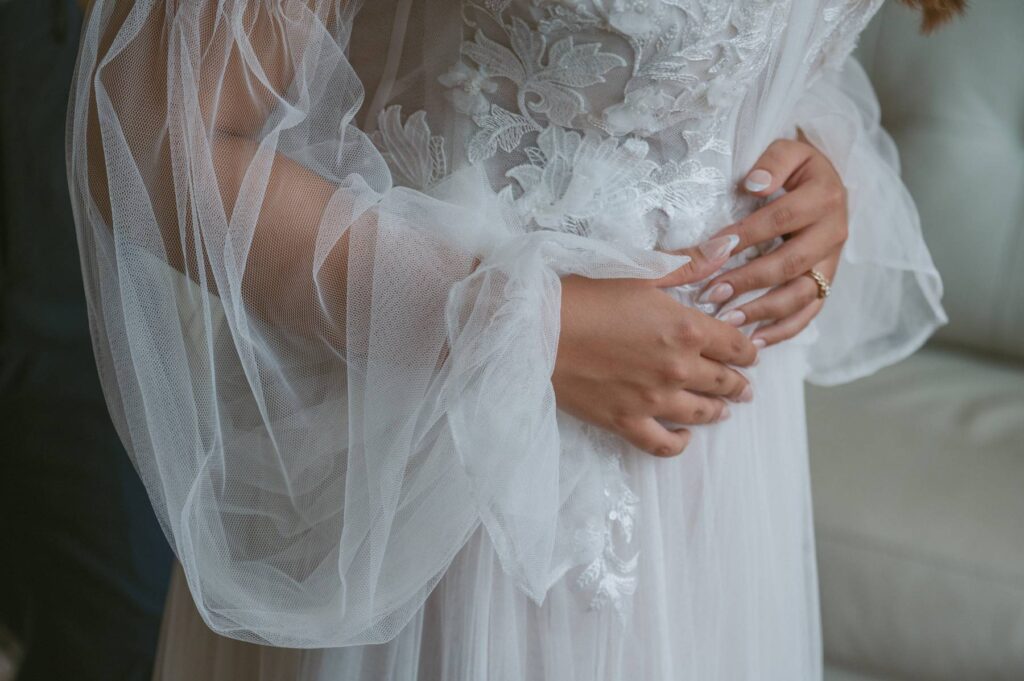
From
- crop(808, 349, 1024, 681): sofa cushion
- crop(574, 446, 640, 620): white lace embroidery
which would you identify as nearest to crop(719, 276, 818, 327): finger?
crop(574, 446, 640, 620): white lace embroidery

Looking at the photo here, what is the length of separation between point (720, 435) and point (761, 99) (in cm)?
23

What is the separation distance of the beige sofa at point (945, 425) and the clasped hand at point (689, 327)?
60 cm

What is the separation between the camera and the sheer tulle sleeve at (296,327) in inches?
20.9

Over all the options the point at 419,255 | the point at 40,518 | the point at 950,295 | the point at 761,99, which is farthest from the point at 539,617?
the point at 950,295

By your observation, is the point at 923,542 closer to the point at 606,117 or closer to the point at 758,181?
the point at 758,181

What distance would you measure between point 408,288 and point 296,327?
71 mm

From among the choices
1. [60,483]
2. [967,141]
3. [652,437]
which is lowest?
[60,483]

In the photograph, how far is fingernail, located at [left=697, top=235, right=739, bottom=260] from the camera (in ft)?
2.11

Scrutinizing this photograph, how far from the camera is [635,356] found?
0.59 meters

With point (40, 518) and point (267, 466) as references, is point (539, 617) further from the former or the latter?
point (40, 518)

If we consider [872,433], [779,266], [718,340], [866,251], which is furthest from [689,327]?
[872,433]

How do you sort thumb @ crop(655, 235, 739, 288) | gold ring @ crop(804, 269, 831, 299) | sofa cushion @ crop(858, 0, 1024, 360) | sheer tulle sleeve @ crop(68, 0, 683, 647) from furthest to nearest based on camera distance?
1. sofa cushion @ crop(858, 0, 1024, 360)
2. gold ring @ crop(804, 269, 831, 299)
3. thumb @ crop(655, 235, 739, 288)
4. sheer tulle sleeve @ crop(68, 0, 683, 647)

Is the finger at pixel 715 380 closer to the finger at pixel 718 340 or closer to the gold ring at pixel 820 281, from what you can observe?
the finger at pixel 718 340

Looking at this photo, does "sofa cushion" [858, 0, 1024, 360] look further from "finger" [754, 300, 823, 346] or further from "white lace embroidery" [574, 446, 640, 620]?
"white lace embroidery" [574, 446, 640, 620]
